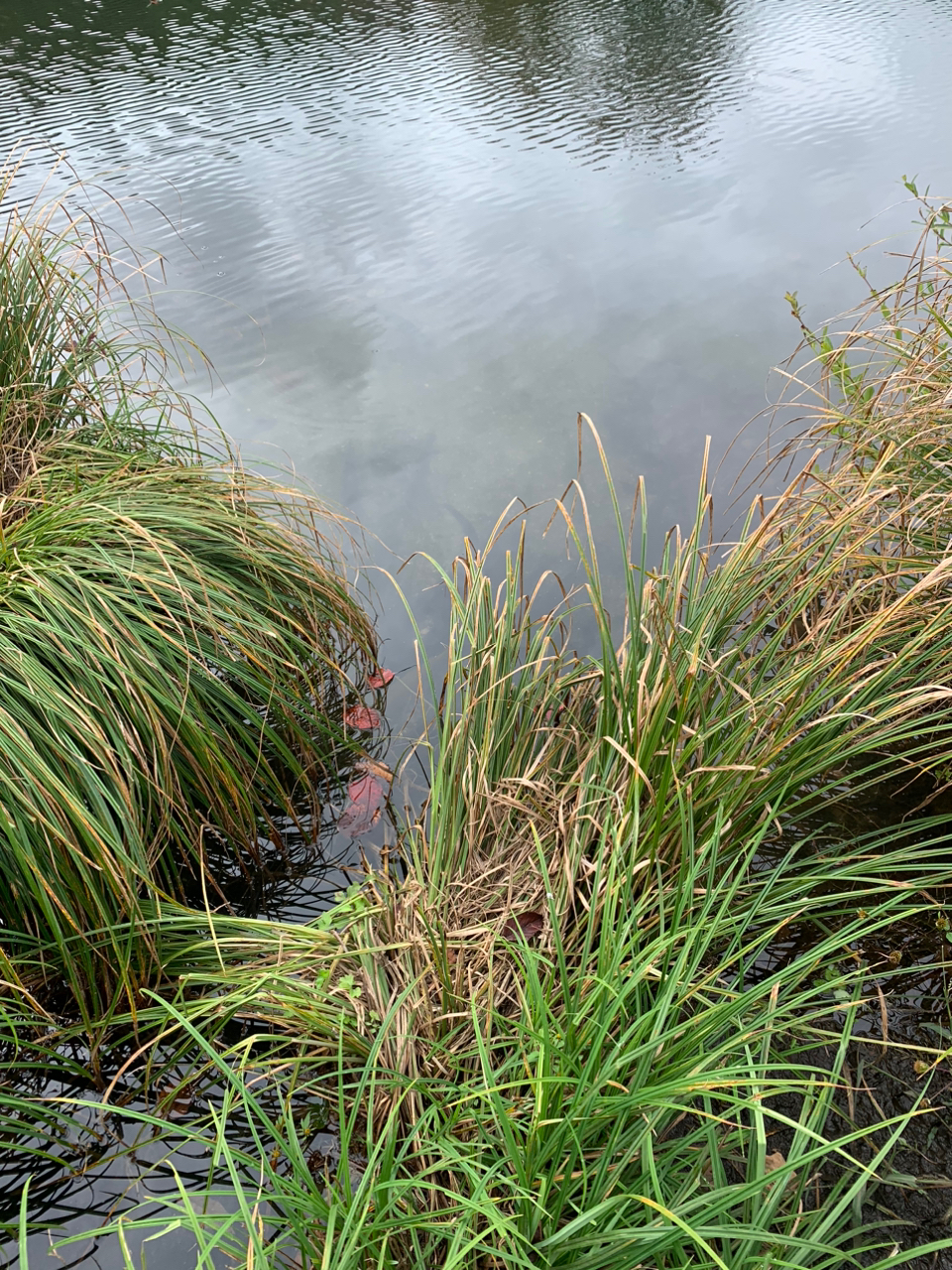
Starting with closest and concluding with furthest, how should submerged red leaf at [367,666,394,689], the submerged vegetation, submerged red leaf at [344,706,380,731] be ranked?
the submerged vegetation, submerged red leaf at [344,706,380,731], submerged red leaf at [367,666,394,689]

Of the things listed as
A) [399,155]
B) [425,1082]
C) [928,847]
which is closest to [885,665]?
[928,847]

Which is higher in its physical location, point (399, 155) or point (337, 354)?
point (399, 155)

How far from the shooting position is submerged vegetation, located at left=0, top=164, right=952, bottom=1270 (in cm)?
122

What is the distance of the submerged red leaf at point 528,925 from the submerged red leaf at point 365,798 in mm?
612

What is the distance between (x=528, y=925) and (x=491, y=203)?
4.96 meters

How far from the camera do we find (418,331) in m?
4.41

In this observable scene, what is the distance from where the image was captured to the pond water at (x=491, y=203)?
369 cm

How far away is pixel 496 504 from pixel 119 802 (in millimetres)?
1914

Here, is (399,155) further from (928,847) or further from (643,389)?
(928,847)

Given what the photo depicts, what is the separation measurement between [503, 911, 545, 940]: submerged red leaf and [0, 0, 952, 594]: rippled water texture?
1598 millimetres

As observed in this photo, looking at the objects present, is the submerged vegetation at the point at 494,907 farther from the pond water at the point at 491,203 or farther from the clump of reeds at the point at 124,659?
the pond water at the point at 491,203

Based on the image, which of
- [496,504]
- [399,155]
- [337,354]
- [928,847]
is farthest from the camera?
[399,155]

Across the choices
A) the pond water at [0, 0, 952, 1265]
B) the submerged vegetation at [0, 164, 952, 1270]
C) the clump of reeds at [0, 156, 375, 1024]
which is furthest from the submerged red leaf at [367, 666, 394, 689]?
the pond water at [0, 0, 952, 1265]

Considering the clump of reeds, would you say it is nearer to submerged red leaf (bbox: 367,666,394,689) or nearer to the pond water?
submerged red leaf (bbox: 367,666,394,689)
